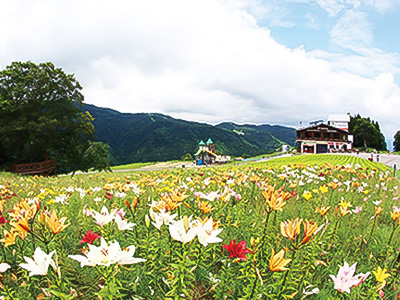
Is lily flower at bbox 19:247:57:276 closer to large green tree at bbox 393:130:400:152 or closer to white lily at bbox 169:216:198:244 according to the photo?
white lily at bbox 169:216:198:244

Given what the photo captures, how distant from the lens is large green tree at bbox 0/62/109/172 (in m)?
23.4

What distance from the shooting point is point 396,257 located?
179 cm

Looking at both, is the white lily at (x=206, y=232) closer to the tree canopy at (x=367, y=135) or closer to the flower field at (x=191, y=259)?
the flower field at (x=191, y=259)

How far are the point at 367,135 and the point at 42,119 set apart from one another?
73.7 m

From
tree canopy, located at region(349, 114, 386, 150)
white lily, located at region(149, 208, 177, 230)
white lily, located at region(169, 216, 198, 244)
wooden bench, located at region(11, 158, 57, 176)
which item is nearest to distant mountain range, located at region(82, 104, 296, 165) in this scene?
tree canopy, located at region(349, 114, 386, 150)

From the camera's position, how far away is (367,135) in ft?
228

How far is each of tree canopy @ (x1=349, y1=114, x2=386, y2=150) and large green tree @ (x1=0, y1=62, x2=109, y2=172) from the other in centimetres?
6787

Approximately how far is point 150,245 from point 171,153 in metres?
134

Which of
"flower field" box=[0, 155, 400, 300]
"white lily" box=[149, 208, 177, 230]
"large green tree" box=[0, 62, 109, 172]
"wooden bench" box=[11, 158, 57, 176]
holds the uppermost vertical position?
"large green tree" box=[0, 62, 109, 172]

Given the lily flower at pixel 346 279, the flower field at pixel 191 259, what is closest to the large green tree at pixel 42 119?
the flower field at pixel 191 259

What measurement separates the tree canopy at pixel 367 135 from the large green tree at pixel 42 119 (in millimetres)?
67865

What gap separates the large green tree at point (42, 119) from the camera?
2341 centimetres

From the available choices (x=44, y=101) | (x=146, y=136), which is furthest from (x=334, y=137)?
(x=146, y=136)

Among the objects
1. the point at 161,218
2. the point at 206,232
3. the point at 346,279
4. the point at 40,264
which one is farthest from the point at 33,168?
the point at 346,279
